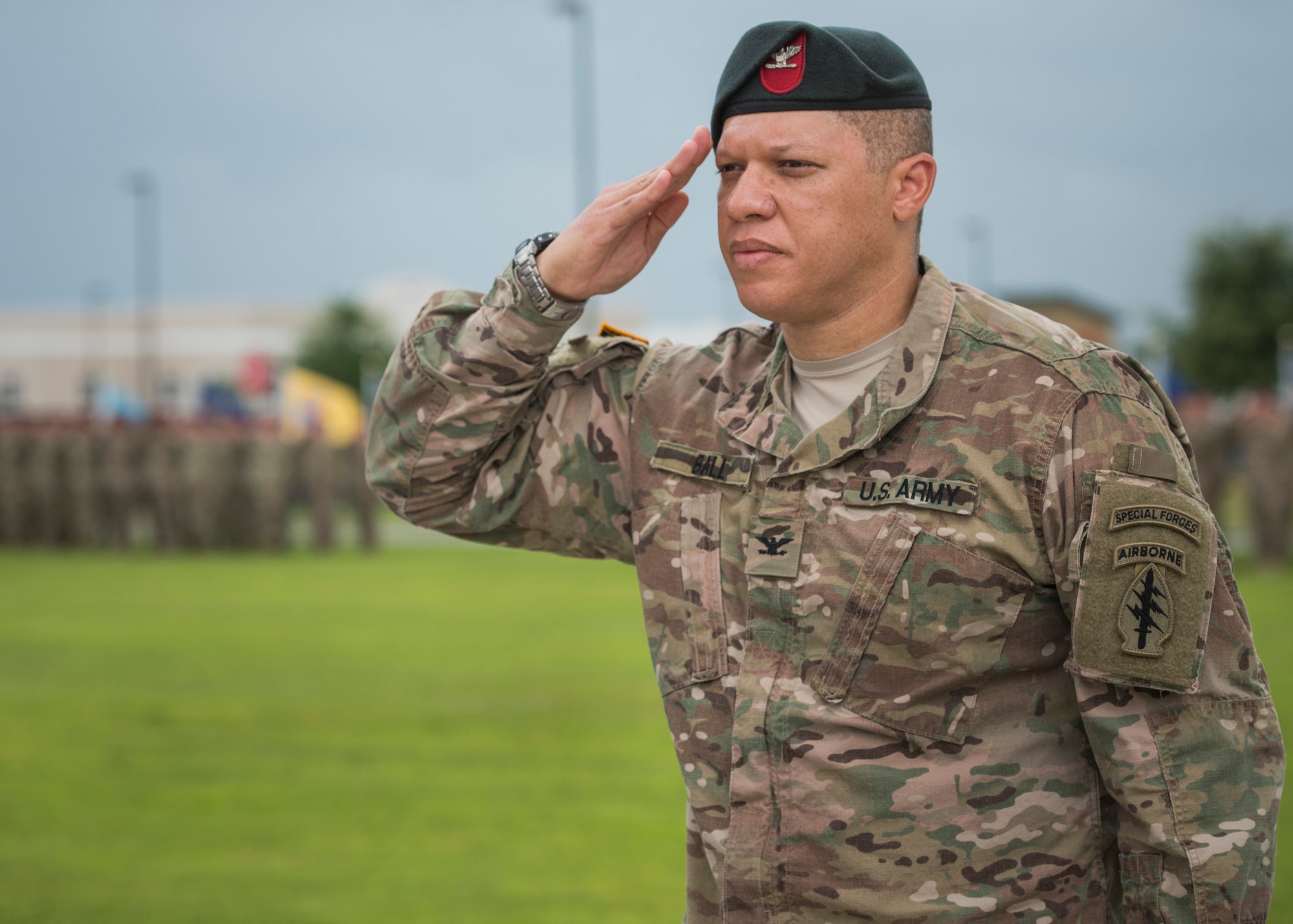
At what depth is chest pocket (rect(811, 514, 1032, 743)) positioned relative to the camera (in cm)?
179

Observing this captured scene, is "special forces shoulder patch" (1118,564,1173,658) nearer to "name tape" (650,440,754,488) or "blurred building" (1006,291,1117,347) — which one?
"name tape" (650,440,754,488)

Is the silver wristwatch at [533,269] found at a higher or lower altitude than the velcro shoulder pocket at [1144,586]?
higher

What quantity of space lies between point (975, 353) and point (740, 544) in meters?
0.47

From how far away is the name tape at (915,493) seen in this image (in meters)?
1.79

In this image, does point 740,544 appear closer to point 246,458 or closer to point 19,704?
point 19,704

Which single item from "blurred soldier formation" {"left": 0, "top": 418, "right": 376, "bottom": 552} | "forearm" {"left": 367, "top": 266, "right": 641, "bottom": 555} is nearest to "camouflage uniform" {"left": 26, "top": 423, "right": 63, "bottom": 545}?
"blurred soldier formation" {"left": 0, "top": 418, "right": 376, "bottom": 552}

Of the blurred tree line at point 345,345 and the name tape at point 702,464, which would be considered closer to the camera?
the name tape at point 702,464

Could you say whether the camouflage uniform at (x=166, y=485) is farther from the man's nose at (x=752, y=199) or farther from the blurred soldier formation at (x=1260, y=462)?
the man's nose at (x=752, y=199)

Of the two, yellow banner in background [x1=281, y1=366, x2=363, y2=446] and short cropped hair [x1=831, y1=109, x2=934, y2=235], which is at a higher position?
short cropped hair [x1=831, y1=109, x2=934, y2=235]

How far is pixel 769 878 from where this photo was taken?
1.86 meters

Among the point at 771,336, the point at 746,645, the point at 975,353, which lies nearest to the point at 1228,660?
the point at 975,353

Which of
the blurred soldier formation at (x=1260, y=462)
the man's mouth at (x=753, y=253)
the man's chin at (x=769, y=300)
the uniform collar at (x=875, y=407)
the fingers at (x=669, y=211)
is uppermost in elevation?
the fingers at (x=669, y=211)

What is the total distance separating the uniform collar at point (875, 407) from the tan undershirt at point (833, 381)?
33 mm

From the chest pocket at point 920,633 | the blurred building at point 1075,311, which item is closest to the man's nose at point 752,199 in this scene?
the chest pocket at point 920,633
